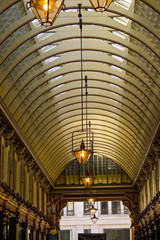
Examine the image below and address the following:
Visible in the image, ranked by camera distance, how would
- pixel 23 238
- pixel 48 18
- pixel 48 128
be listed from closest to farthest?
1. pixel 48 18
2. pixel 23 238
3. pixel 48 128

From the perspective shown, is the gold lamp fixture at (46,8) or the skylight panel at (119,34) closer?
the gold lamp fixture at (46,8)

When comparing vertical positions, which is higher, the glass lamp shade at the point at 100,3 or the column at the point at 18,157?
the glass lamp shade at the point at 100,3

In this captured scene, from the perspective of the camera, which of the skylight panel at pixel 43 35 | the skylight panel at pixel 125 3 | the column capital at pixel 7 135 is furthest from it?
the column capital at pixel 7 135

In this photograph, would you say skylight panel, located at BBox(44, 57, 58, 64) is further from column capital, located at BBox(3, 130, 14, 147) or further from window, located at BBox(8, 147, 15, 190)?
window, located at BBox(8, 147, 15, 190)

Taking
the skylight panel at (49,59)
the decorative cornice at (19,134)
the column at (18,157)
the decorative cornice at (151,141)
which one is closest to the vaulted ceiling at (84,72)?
the skylight panel at (49,59)

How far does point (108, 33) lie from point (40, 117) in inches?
331

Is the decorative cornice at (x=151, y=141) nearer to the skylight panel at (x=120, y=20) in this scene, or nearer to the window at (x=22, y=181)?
the skylight panel at (x=120, y=20)

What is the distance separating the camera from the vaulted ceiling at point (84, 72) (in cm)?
1755

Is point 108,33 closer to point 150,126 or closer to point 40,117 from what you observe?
point 150,126

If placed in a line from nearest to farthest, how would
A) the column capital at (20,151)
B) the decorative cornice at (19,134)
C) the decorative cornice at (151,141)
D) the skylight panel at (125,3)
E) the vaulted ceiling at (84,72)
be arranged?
1. the skylight panel at (125,3)
2. the vaulted ceiling at (84,72)
3. the decorative cornice at (19,134)
4. the decorative cornice at (151,141)
5. the column capital at (20,151)

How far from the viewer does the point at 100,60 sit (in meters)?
22.3

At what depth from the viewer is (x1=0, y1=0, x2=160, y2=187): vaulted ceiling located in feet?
57.6

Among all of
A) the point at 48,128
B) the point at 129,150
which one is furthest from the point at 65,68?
the point at 129,150

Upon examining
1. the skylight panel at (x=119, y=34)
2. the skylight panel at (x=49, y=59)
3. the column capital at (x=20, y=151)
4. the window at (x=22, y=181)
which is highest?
the skylight panel at (x=119, y=34)
